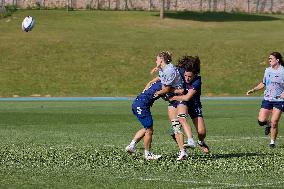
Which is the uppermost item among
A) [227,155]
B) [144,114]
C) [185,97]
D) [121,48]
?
[185,97]

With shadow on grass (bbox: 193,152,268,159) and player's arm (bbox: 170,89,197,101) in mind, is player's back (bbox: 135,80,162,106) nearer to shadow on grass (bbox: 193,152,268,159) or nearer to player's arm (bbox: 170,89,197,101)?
player's arm (bbox: 170,89,197,101)

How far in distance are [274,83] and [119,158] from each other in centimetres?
523

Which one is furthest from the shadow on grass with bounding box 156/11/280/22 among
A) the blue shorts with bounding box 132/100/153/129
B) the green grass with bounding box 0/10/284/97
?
the blue shorts with bounding box 132/100/153/129

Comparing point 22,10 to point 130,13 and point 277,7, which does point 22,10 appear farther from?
point 277,7

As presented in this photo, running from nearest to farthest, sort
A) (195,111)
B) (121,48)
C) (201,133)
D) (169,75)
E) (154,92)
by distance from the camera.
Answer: (169,75)
(154,92)
(201,133)
(195,111)
(121,48)

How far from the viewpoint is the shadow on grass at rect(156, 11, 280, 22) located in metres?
88.4

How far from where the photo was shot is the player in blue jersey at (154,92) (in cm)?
1711

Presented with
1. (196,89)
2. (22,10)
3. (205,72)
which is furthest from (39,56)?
(196,89)

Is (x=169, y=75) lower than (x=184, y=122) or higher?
higher

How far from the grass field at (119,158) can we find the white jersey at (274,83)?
115 cm

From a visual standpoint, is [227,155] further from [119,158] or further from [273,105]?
[273,105]

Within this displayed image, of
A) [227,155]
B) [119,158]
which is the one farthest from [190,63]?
[119,158]

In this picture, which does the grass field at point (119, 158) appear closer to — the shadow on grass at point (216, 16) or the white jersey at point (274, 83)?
the white jersey at point (274, 83)

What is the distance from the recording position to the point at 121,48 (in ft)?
224
